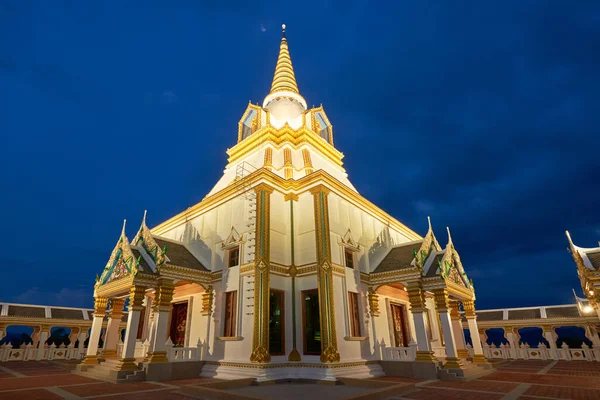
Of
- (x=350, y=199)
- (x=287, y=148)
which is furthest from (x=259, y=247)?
(x=287, y=148)

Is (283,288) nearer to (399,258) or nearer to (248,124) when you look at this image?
(399,258)

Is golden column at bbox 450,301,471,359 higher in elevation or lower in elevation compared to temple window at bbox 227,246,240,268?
lower

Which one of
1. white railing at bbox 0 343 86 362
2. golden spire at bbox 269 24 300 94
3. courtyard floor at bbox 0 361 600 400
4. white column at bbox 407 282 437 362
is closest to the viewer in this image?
courtyard floor at bbox 0 361 600 400

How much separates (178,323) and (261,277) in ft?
20.0

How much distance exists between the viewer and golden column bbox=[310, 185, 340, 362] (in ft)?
44.0

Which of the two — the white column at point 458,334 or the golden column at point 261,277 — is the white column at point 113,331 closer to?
the golden column at point 261,277

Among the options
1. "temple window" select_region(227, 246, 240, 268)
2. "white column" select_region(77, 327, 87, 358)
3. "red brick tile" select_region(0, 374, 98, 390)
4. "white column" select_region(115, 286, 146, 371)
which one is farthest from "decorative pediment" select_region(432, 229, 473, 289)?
"white column" select_region(77, 327, 87, 358)

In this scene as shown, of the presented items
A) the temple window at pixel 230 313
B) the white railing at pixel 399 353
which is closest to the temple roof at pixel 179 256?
the temple window at pixel 230 313

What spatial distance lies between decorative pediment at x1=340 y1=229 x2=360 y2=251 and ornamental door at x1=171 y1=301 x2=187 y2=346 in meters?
8.66

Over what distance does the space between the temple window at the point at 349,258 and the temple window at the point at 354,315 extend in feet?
4.54

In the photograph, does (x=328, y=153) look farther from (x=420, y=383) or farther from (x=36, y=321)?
(x=36, y=321)

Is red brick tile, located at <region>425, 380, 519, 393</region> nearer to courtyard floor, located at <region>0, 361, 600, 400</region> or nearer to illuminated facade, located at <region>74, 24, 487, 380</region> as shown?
courtyard floor, located at <region>0, 361, 600, 400</region>

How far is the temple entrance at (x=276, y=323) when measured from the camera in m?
13.8

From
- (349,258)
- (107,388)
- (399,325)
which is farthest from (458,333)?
(107,388)
